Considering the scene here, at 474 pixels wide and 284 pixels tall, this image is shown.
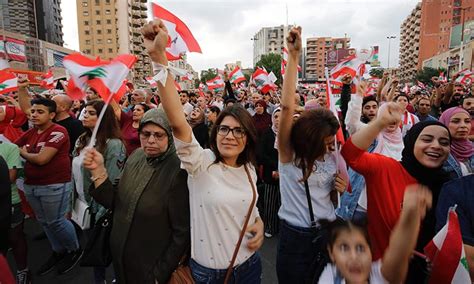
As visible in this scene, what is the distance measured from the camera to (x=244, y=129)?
2.00 metres

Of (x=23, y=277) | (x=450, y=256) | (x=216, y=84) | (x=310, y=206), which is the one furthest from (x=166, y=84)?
(x=216, y=84)

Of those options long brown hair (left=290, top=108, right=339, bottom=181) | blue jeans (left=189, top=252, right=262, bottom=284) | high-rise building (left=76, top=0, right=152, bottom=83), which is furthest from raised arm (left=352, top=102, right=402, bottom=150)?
high-rise building (left=76, top=0, right=152, bottom=83)

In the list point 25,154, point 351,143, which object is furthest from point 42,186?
point 351,143

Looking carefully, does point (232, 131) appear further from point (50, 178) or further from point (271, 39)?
point (271, 39)

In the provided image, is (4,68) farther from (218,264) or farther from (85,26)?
(85,26)

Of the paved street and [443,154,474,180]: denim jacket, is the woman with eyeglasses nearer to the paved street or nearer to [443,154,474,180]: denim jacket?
[443,154,474,180]: denim jacket

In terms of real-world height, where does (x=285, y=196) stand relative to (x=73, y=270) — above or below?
above

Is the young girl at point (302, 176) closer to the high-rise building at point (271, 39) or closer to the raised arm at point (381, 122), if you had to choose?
the raised arm at point (381, 122)

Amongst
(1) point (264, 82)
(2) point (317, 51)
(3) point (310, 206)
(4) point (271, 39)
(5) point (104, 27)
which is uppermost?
(4) point (271, 39)

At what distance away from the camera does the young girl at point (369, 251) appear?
140cm

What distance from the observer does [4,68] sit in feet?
17.7

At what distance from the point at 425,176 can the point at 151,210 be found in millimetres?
1738

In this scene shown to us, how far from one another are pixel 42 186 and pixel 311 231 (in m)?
3.05

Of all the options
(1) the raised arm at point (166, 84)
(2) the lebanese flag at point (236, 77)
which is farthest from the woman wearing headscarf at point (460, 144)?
(2) the lebanese flag at point (236, 77)
